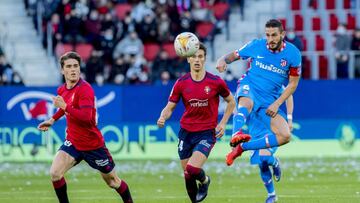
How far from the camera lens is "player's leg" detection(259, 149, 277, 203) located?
56.4ft

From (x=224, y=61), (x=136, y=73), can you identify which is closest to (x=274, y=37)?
(x=224, y=61)

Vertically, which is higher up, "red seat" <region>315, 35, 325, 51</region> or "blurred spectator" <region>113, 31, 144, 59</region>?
"blurred spectator" <region>113, 31, 144, 59</region>

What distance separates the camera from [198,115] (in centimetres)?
1638

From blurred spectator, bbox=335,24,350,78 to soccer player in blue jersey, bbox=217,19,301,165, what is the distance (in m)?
15.3

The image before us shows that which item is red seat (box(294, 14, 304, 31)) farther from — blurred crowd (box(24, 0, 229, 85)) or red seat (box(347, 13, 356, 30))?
blurred crowd (box(24, 0, 229, 85))

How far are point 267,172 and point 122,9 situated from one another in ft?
60.0

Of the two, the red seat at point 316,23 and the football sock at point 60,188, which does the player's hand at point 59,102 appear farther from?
the red seat at point 316,23

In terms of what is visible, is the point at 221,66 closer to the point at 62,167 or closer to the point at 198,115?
the point at 198,115

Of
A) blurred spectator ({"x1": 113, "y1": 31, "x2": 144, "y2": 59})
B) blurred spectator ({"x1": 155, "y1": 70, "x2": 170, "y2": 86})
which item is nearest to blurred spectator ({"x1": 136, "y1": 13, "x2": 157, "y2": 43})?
blurred spectator ({"x1": 113, "y1": 31, "x2": 144, "y2": 59})

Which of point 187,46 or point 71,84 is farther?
point 187,46

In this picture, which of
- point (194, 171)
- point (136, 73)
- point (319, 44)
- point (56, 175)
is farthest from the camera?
point (319, 44)

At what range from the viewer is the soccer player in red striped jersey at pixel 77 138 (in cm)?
1541

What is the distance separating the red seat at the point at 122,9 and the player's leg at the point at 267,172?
17631 millimetres

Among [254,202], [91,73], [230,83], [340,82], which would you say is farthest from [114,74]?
[254,202]
